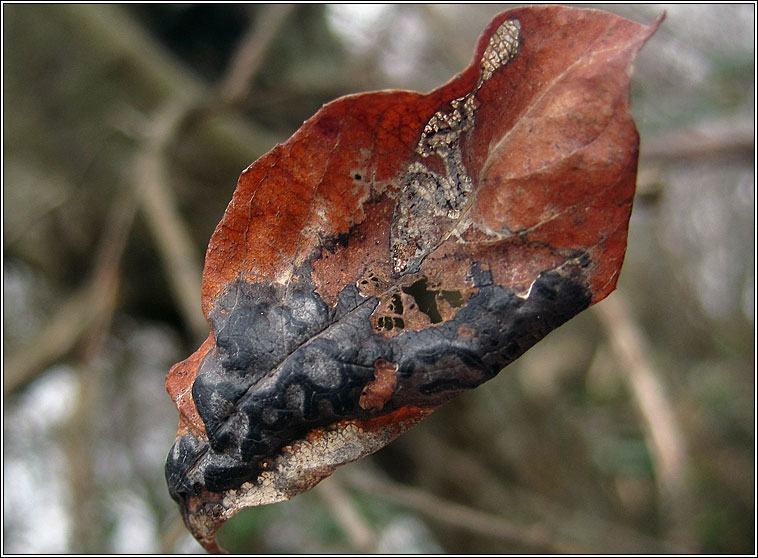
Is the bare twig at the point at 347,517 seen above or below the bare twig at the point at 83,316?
below

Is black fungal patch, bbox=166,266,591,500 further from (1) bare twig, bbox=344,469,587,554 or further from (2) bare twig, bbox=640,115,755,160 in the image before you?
(2) bare twig, bbox=640,115,755,160

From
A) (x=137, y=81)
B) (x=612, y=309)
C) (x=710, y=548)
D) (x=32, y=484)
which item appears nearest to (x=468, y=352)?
(x=612, y=309)

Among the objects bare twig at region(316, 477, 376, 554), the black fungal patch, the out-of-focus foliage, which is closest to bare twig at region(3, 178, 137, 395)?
the out-of-focus foliage

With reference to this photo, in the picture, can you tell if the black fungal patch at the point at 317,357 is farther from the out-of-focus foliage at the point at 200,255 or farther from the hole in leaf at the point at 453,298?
the out-of-focus foliage at the point at 200,255

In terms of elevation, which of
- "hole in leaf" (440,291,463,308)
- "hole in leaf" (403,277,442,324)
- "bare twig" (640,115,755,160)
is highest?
"bare twig" (640,115,755,160)

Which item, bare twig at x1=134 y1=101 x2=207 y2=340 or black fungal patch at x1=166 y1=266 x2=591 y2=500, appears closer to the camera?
black fungal patch at x1=166 y1=266 x2=591 y2=500

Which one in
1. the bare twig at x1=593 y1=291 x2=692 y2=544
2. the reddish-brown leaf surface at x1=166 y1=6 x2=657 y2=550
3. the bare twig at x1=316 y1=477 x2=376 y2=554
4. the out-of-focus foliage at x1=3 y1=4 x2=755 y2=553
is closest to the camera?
the reddish-brown leaf surface at x1=166 y1=6 x2=657 y2=550

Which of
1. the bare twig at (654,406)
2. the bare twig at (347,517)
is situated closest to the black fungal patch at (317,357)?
the bare twig at (347,517)
